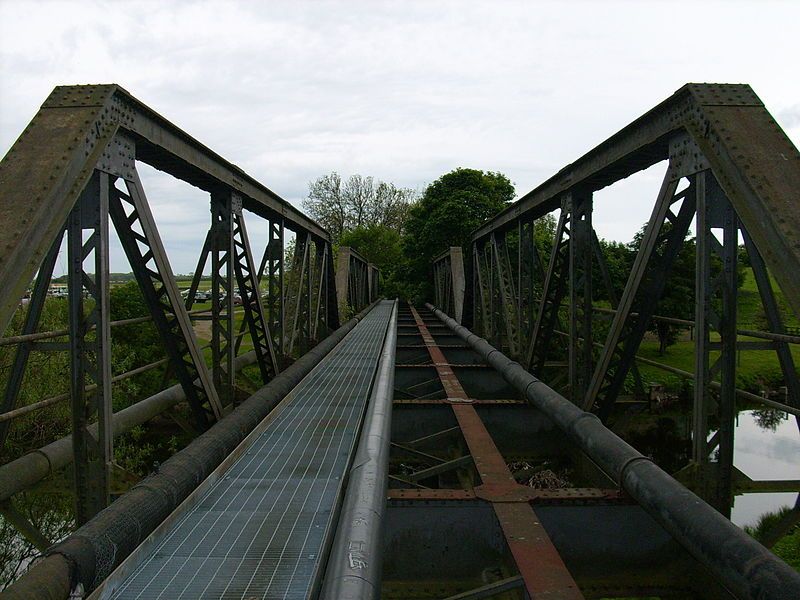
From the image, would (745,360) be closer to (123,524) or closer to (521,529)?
(521,529)

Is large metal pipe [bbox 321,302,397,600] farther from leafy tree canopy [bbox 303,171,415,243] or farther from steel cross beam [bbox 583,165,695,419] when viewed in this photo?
leafy tree canopy [bbox 303,171,415,243]

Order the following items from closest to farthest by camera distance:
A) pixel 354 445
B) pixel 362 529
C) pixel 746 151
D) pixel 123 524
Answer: pixel 362 529 < pixel 123 524 < pixel 746 151 < pixel 354 445

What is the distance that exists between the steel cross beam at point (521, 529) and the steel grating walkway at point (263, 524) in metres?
1.23

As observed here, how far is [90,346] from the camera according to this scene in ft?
13.9

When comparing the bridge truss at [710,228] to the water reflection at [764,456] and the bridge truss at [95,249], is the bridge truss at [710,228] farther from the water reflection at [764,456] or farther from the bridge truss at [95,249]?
the water reflection at [764,456]

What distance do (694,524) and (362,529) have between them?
80.6 inches

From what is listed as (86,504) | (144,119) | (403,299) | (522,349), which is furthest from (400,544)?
(403,299)

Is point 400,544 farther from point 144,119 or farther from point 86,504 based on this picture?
point 144,119

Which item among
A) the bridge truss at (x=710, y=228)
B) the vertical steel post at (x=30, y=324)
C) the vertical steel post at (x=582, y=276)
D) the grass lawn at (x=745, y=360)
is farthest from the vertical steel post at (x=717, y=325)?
the grass lawn at (x=745, y=360)

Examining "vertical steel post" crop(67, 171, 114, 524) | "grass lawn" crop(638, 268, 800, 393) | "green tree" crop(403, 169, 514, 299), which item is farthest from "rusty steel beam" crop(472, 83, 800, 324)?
"green tree" crop(403, 169, 514, 299)

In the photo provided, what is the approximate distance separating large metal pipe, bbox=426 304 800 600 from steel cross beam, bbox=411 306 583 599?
0.79 metres

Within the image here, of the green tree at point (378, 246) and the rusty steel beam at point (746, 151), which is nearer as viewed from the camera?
the rusty steel beam at point (746, 151)

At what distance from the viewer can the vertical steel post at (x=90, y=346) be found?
4156mm

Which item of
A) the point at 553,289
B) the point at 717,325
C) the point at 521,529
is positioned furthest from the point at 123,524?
the point at 553,289
